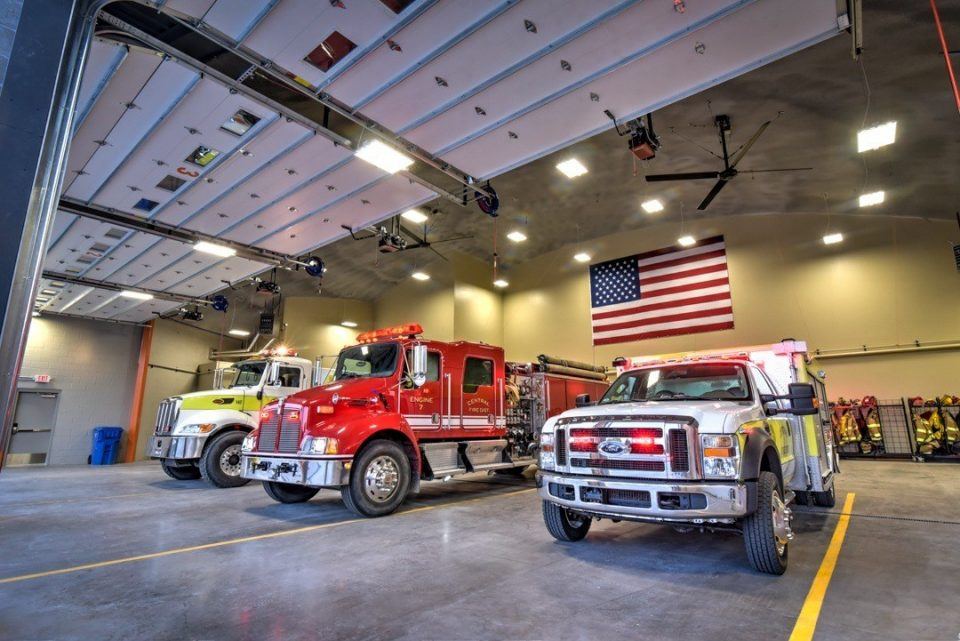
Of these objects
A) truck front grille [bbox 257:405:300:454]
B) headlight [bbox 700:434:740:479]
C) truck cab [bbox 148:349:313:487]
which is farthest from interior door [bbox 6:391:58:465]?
headlight [bbox 700:434:740:479]

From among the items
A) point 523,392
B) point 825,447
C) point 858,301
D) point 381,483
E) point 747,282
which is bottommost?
point 381,483

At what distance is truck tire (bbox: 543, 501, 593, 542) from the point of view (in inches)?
178

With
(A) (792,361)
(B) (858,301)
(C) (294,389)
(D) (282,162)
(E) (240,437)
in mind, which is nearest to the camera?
(A) (792,361)

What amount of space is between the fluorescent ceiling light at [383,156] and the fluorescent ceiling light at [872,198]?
12.4 m

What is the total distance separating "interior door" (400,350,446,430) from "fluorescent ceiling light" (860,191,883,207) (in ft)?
40.8

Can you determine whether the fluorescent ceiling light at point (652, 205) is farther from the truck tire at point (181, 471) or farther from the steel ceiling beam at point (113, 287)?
the steel ceiling beam at point (113, 287)

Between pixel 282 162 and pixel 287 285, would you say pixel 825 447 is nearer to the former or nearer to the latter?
pixel 282 162

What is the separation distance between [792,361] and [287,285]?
1739 cm

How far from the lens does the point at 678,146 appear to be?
10.9 m

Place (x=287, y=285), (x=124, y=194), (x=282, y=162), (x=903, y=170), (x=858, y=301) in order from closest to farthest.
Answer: (x=282, y=162) < (x=124, y=194) < (x=903, y=170) < (x=858, y=301) < (x=287, y=285)

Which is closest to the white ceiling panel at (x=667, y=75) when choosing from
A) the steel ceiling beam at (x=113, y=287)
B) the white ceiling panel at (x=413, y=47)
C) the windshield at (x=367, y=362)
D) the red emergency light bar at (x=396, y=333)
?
the white ceiling panel at (x=413, y=47)

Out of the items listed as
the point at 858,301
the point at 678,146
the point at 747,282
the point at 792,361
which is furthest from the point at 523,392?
the point at 858,301

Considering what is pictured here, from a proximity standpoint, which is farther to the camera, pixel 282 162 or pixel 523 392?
pixel 523 392

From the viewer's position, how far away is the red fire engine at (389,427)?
19.4 feet
